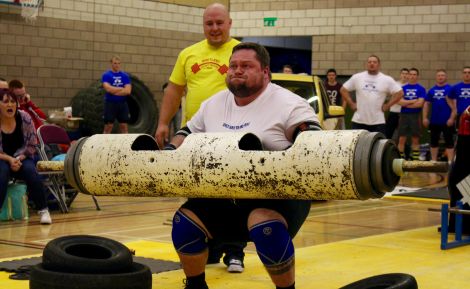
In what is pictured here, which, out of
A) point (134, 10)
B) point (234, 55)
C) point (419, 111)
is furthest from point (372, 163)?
point (134, 10)

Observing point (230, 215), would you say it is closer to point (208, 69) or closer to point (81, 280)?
point (81, 280)

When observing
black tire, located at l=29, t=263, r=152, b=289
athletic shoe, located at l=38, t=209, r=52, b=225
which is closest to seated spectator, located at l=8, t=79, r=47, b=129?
athletic shoe, located at l=38, t=209, r=52, b=225

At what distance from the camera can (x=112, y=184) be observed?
4250 millimetres

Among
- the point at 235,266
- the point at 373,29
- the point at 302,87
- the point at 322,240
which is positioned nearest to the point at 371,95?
the point at 302,87

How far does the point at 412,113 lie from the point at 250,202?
42.0 feet

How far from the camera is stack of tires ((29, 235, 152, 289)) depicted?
14.1 feet

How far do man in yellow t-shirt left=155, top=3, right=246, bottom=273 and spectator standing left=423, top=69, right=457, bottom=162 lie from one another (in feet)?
32.5

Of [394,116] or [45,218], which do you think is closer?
[45,218]

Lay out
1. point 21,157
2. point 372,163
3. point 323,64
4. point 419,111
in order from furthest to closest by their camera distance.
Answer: point 323,64, point 419,111, point 21,157, point 372,163

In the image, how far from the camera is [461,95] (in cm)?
1495

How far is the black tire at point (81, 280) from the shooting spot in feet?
14.1

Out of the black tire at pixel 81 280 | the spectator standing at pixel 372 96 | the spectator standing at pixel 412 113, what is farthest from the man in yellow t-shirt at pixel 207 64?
the spectator standing at pixel 412 113

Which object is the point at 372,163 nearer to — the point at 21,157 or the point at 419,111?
the point at 21,157

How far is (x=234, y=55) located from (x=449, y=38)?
14.8 metres
